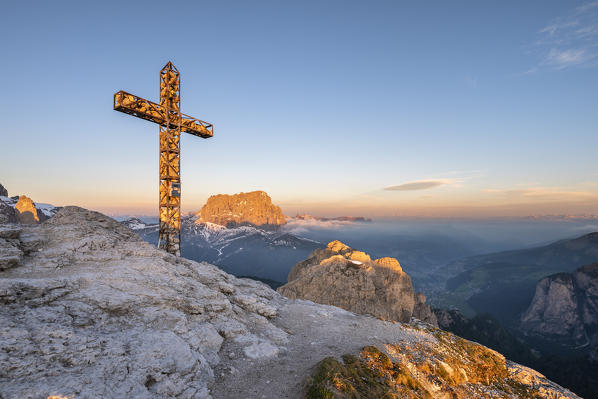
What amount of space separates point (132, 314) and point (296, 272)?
98079mm

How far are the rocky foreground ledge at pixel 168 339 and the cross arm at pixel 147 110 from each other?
1020 centimetres

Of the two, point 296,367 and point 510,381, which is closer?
→ point 296,367

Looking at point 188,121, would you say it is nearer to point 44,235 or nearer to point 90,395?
point 44,235

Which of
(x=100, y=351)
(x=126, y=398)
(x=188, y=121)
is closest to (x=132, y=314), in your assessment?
(x=100, y=351)

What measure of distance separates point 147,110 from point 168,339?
22.1 meters

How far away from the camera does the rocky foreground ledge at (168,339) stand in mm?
8812

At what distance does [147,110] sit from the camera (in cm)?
2528

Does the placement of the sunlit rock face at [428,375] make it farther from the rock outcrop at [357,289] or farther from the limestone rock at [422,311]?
the limestone rock at [422,311]

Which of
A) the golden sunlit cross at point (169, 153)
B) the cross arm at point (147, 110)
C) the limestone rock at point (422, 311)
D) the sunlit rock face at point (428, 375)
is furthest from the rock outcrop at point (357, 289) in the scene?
the cross arm at point (147, 110)

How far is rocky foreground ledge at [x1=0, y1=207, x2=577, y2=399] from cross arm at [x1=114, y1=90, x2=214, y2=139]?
33.5 feet

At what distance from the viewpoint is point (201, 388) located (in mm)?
10070

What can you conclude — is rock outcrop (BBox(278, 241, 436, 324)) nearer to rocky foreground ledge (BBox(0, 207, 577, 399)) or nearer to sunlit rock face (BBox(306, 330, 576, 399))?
sunlit rock face (BBox(306, 330, 576, 399))

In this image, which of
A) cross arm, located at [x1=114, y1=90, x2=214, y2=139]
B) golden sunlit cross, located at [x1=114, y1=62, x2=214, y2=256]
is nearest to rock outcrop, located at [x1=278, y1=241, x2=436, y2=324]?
golden sunlit cross, located at [x1=114, y1=62, x2=214, y2=256]

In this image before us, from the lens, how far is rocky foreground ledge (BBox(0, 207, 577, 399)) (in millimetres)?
8812
